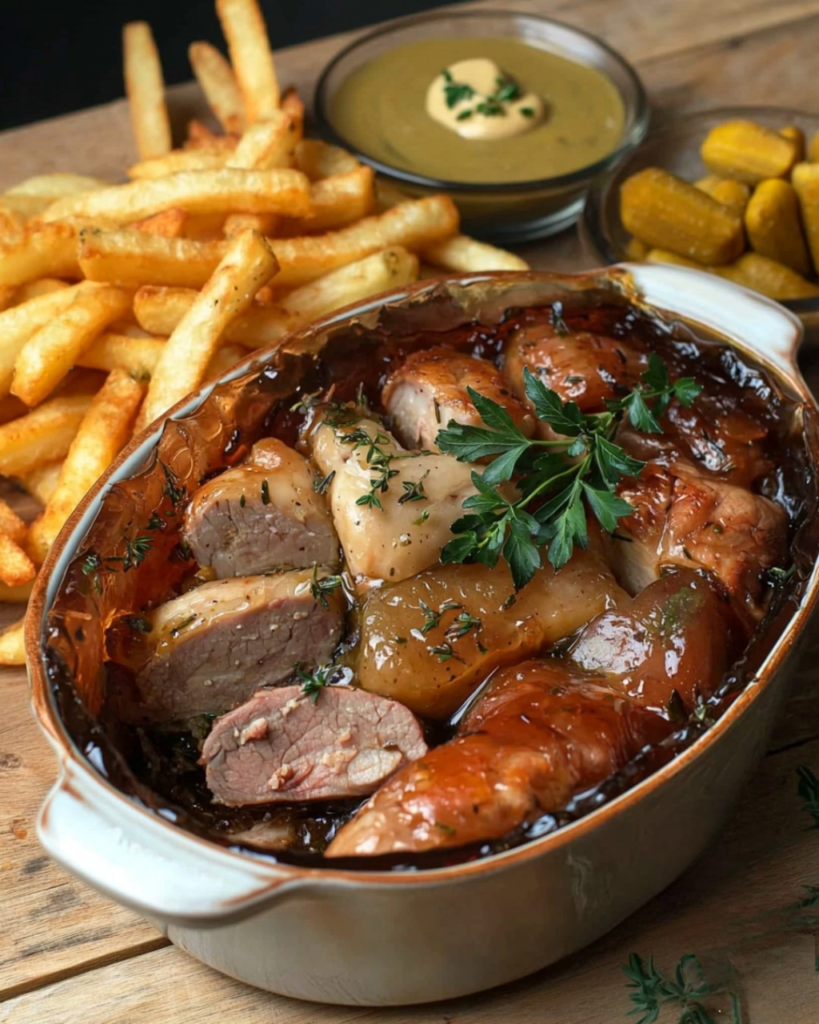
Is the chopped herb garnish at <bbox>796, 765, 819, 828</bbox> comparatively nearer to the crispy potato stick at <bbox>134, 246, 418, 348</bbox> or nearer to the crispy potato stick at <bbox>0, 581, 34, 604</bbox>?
the crispy potato stick at <bbox>134, 246, 418, 348</bbox>

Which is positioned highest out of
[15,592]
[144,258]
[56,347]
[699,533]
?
[144,258]

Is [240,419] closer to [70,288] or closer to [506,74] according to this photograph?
[70,288]

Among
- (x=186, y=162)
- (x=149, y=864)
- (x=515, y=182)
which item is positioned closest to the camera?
(x=149, y=864)

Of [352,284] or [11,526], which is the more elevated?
[352,284]

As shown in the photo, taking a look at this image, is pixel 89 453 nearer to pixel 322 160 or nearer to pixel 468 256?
pixel 468 256

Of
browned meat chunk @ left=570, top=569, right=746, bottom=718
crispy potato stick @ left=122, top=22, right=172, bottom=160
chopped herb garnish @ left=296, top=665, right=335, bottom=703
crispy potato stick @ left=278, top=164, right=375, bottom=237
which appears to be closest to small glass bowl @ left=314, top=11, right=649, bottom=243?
crispy potato stick @ left=278, top=164, right=375, bottom=237

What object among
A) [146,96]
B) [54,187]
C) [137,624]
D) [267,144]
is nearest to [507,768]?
[137,624]

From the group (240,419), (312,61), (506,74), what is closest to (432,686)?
(240,419)

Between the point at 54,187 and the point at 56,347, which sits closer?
the point at 56,347
